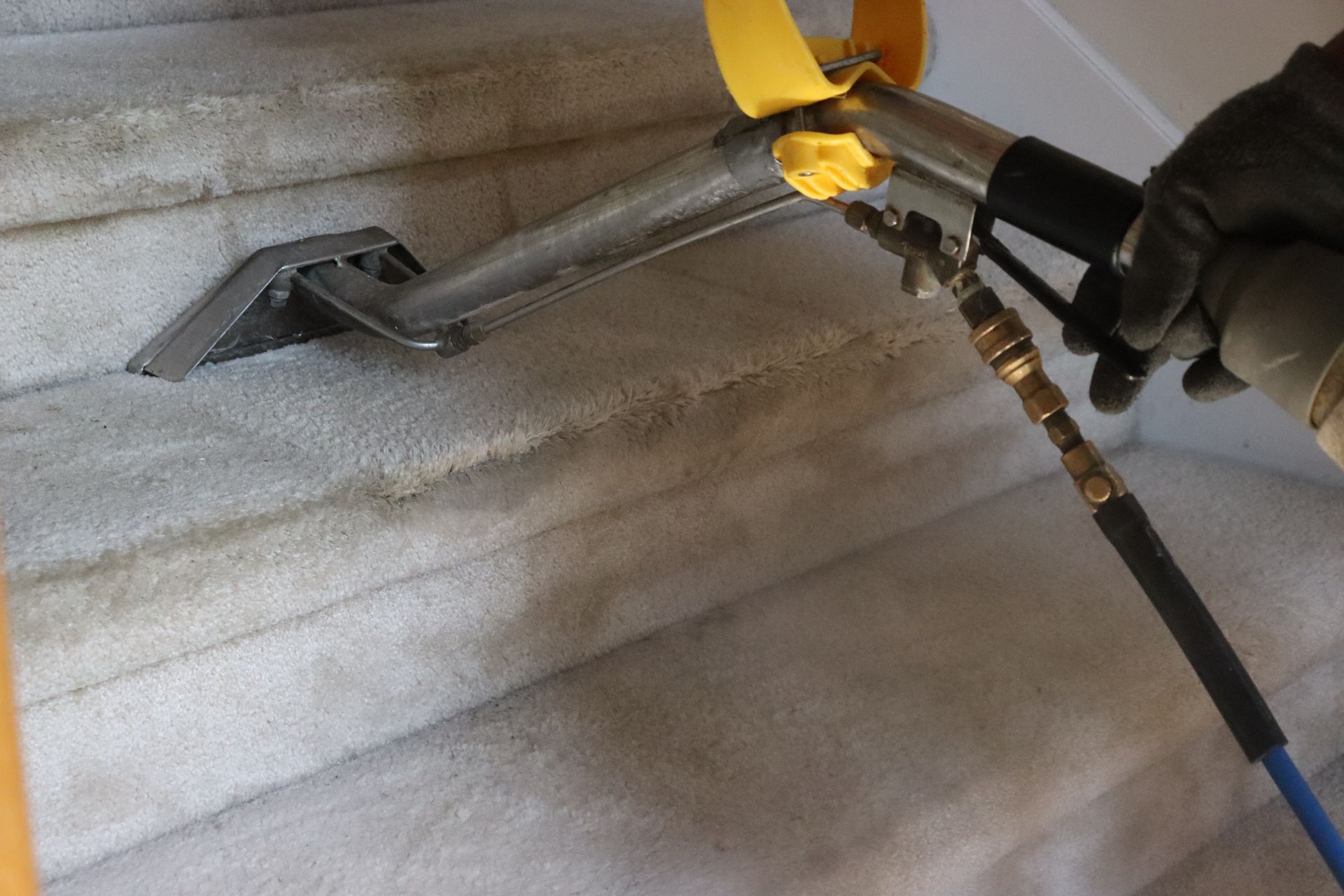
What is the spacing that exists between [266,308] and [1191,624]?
662 mm

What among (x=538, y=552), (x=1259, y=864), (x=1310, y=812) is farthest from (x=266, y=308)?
(x=1259, y=864)

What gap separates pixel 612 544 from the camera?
76 centimetres

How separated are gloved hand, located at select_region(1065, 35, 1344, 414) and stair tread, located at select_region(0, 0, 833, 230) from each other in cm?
62

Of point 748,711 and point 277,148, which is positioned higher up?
point 277,148

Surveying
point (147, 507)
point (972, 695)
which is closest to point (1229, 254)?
point (972, 695)

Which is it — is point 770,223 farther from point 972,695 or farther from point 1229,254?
point 1229,254

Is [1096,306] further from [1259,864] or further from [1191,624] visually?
[1259,864]

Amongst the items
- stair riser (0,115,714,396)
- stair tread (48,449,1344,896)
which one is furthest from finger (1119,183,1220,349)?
stair riser (0,115,714,396)

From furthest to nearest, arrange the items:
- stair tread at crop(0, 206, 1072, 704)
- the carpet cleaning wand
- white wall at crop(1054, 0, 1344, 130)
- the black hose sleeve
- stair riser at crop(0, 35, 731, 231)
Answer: white wall at crop(1054, 0, 1344, 130), stair riser at crop(0, 35, 731, 231), stair tread at crop(0, 206, 1072, 704), the black hose sleeve, the carpet cleaning wand

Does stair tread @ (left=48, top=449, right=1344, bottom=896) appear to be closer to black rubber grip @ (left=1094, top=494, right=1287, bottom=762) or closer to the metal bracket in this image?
black rubber grip @ (left=1094, top=494, right=1287, bottom=762)

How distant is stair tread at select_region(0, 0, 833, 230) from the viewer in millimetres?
744

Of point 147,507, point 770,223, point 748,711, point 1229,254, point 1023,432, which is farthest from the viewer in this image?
point 770,223

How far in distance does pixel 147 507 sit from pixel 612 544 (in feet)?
0.97

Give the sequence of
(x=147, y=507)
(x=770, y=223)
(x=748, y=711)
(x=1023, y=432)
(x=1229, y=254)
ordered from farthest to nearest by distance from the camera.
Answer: (x=770, y=223) < (x=1023, y=432) < (x=748, y=711) < (x=147, y=507) < (x=1229, y=254)
